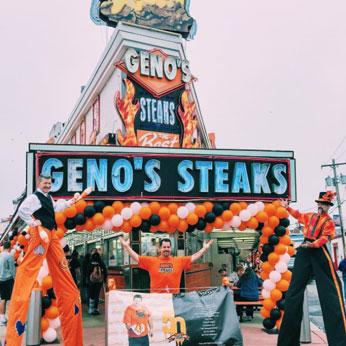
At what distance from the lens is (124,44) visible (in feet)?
57.3

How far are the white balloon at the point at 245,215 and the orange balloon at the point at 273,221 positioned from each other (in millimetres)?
423

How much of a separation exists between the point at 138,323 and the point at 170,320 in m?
0.40

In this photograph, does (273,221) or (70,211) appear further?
(273,221)

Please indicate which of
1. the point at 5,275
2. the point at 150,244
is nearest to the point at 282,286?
the point at 150,244

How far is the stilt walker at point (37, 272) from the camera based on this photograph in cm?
588

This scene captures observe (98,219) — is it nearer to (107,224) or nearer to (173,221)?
(107,224)

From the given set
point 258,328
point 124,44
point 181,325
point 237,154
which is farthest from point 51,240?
point 124,44

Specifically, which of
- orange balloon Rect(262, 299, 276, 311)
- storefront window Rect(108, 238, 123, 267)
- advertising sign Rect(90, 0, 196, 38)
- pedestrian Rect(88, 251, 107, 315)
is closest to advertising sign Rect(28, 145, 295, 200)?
orange balloon Rect(262, 299, 276, 311)

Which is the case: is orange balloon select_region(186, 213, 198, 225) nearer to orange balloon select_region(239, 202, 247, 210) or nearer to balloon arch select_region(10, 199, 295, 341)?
balloon arch select_region(10, 199, 295, 341)

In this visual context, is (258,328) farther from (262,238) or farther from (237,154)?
(237,154)

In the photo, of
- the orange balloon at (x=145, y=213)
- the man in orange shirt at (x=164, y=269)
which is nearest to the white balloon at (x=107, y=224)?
the orange balloon at (x=145, y=213)

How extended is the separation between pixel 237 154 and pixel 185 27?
12.3 meters

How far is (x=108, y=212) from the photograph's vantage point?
8773 mm

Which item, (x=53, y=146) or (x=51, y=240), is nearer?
(x=51, y=240)
